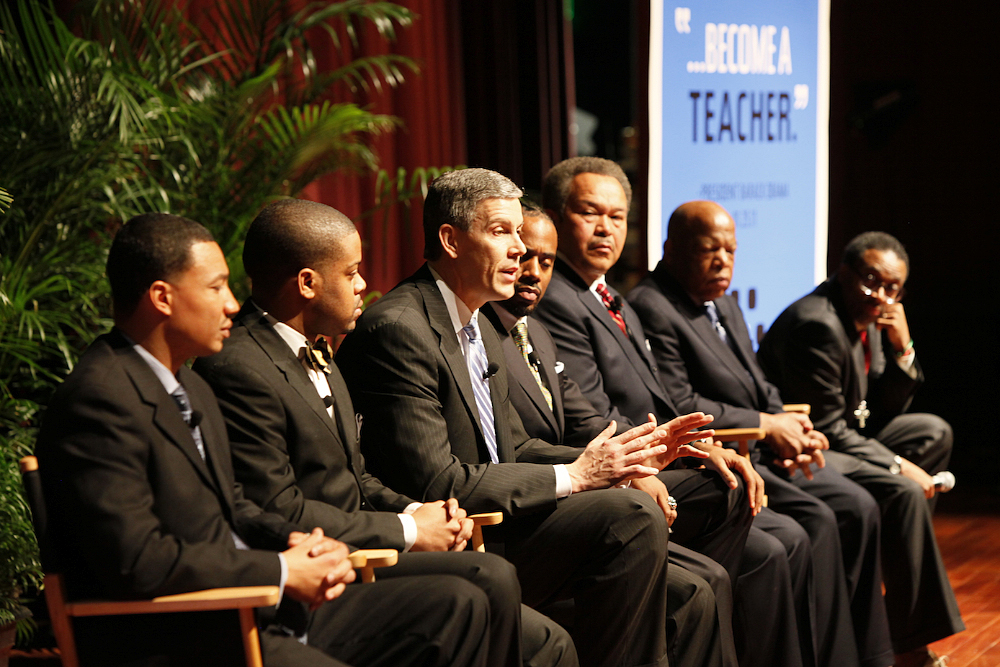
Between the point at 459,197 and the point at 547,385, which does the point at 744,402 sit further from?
the point at 459,197

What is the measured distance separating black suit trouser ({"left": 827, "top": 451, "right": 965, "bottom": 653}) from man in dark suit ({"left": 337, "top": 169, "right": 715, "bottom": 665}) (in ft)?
4.76

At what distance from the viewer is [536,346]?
3078 millimetres

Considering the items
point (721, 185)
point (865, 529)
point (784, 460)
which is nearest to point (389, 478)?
point (784, 460)

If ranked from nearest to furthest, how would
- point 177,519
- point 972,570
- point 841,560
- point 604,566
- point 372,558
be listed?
point 177,519 < point 372,558 < point 604,566 < point 841,560 < point 972,570

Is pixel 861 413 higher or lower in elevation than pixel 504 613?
lower

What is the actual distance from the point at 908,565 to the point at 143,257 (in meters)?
2.89

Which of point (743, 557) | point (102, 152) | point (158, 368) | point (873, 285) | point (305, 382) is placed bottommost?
point (743, 557)

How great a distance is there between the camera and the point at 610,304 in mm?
3535

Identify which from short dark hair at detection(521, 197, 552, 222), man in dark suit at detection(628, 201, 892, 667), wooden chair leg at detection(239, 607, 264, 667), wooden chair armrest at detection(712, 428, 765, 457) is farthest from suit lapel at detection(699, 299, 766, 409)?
wooden chair leg at detection(239, 607, 264, 667)

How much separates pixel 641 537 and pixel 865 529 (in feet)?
4.78

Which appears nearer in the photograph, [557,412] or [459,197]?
[459,197]

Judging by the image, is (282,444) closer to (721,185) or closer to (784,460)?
(784,460)

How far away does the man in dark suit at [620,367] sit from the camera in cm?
318

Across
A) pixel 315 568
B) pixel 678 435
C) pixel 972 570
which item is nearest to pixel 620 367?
pixel 678 435
